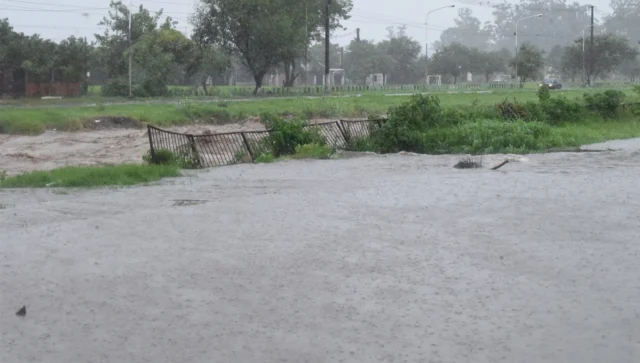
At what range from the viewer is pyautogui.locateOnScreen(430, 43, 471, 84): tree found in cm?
10965

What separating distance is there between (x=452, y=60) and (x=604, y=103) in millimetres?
73735

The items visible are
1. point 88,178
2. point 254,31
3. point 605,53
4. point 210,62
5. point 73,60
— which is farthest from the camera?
point 605,53

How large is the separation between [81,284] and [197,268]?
4.07 ft

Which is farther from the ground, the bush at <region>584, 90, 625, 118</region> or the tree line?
the tree line

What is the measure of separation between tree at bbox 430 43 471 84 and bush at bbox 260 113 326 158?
8783cm

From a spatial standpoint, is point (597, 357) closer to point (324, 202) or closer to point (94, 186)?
point (324, 202)

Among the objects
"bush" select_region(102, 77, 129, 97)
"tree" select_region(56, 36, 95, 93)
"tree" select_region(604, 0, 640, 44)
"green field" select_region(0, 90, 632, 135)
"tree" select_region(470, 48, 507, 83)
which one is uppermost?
"tree" select_region(604, 0, 640, 44)

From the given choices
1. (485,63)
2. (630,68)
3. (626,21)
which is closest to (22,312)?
(485,63)

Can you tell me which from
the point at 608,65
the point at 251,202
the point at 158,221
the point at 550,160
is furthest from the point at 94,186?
the point at 608,65

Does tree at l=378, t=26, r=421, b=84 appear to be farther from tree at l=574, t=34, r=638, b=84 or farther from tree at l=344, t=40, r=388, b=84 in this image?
tree at l=574, t=34, r=638, b=84

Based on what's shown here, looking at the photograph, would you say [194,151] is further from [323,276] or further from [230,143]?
[323,276]

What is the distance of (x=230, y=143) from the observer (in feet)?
82.3

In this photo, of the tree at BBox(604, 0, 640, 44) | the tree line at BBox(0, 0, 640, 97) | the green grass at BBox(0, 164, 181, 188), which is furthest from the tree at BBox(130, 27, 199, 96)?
the tree at BBox(604, 0, 640, 44)

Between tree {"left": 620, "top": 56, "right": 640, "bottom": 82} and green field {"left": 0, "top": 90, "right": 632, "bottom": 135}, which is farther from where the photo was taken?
tree {"left": 620, "top": 56, "right": 640, "bottom": 82}
